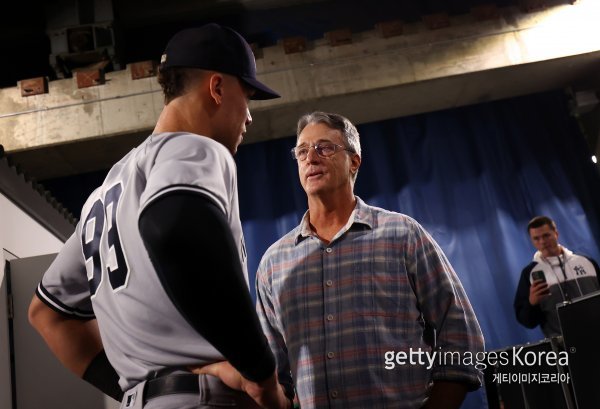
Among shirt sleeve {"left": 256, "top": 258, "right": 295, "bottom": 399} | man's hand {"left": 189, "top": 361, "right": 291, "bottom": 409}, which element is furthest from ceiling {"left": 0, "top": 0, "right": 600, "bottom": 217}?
man's hand {"left": 189, "top": 361, "right": 291, "bottom": 409}

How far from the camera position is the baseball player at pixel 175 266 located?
1002 millimetres

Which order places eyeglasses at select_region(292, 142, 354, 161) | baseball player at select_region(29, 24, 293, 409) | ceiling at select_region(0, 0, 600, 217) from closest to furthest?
baseball player at select_region(29, 24, 293, 409), eyeglasses at select_region(292, 142, 354, 161), ceiling at select_region(0, 0, 600, 217)

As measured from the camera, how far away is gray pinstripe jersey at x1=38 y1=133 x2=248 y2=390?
107cm

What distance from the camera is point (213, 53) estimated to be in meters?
1.33

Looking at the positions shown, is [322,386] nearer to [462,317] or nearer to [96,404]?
[462,317]

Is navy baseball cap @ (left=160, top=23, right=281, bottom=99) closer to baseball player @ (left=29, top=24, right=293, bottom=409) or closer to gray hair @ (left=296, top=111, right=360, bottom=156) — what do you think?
baseball player @ (left=29, top=24, right=293, bottom=409)

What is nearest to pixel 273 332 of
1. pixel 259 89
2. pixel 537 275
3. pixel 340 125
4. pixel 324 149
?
pixel 324 149

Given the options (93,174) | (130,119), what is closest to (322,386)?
(130,119)

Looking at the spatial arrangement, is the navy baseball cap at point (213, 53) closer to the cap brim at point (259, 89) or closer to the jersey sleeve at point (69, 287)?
the cap brim at point (259, 89)

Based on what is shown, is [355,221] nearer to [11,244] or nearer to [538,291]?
[11,244]

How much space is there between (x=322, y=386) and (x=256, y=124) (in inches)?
159

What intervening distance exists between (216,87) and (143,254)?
38cm

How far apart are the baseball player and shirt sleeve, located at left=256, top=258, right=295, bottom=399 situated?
2.09 feet

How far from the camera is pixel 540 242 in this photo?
4.61 meters
